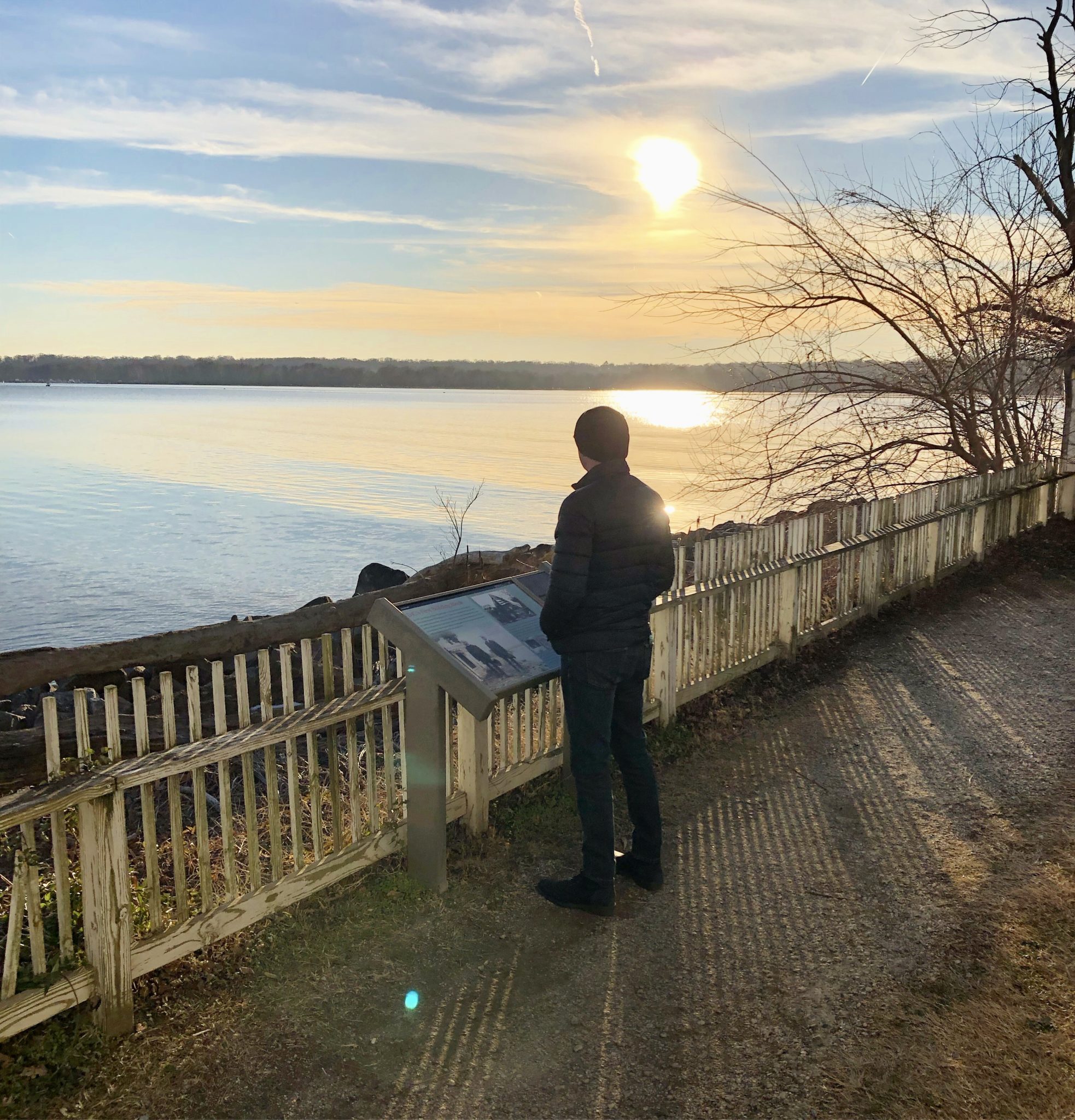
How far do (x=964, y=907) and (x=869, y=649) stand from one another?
4940 millimetres

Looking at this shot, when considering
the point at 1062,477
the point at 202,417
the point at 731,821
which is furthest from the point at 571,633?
the point at 202,417

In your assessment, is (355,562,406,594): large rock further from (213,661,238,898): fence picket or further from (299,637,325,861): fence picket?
(213,661,238,898): fence picket

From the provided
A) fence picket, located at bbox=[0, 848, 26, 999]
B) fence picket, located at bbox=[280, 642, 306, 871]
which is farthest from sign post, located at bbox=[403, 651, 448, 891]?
fence picket, located at bbox=[0, 848, 26, 999]

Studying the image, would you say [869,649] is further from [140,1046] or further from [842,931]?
[140,1046]

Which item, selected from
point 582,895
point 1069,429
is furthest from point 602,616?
point 1069,429

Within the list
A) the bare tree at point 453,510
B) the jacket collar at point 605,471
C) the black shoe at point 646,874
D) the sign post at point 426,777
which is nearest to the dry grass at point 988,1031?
the black shoe at point 646,874

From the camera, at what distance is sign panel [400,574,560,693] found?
4574 mm

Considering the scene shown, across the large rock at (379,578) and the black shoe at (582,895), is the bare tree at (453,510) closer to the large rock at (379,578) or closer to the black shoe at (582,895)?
the large rock at (379,578)

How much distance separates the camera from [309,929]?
166 inches

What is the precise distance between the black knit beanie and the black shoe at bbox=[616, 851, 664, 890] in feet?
6.46

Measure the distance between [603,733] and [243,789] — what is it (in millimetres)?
2299

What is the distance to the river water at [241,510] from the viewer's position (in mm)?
23797

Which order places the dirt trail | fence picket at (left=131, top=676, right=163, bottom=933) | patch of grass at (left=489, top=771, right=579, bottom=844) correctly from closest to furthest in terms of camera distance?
1. the dirt trail
2. fence picket at (left=131, top=676, right=163, bottom=933)
3. patch of grass at (left=489, top=771, right=579, bottom=844)

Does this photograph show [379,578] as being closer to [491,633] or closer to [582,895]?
[491,633]
